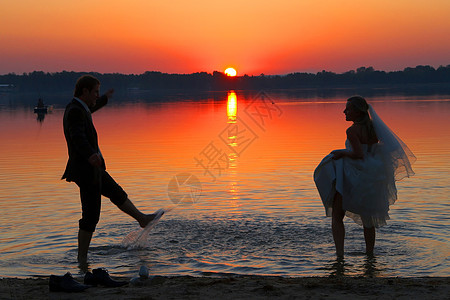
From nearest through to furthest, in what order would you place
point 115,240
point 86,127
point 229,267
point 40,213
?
point 86,127, point 229,267, point 115,240, point 40,213

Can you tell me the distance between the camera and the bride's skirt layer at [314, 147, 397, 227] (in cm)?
751

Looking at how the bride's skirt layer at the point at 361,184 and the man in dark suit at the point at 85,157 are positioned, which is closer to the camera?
the man in dark suit at the point at 85,157

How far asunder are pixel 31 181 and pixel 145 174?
2.77m

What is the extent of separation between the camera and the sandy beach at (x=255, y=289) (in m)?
5.54

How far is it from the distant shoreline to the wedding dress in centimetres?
143

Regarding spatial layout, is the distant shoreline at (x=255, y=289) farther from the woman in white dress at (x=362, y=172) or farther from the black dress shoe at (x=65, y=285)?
the woman in white dress at (x=362, y=172)

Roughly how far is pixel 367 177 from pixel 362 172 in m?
0.09

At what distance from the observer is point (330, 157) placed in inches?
300

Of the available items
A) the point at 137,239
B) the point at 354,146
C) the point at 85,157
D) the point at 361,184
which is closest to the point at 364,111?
the point at 354,146

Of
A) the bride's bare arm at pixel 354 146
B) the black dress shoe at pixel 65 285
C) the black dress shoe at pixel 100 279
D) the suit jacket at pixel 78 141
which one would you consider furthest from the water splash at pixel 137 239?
the bride's bare arm at pixel 354 146

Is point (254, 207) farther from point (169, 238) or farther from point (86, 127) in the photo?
point (86, 127)

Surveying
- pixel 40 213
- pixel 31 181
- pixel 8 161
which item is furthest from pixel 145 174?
pixel 8 161

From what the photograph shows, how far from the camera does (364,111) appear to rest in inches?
293

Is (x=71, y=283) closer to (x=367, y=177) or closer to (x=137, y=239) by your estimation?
(x=137, y=239)
